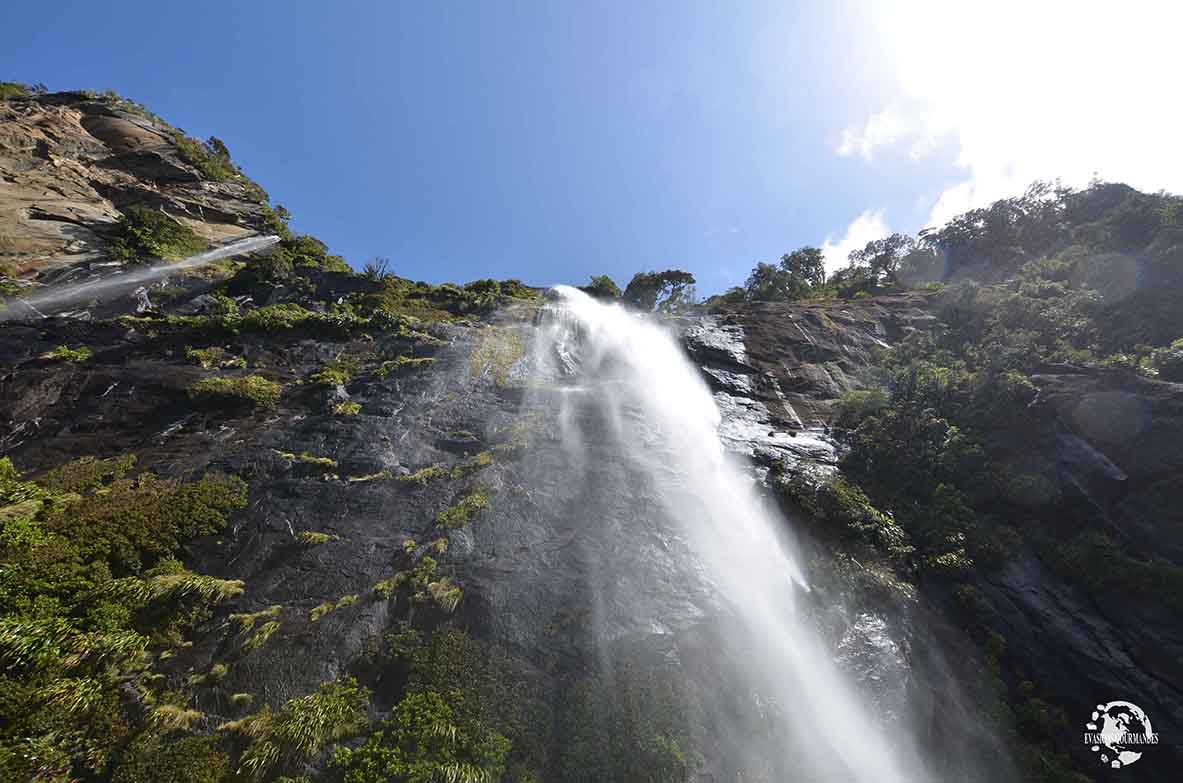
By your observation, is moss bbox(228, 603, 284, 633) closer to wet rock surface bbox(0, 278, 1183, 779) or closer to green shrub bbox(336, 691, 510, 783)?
wet rock surface bbox(0, 278, 1183, 779)

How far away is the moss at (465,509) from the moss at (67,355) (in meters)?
14.0

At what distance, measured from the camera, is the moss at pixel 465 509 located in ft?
35.1

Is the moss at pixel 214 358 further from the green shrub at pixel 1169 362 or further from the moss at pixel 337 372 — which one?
the green shrub at pixel 1169 362

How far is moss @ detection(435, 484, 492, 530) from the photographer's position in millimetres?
10703

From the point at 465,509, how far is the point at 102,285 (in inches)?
864

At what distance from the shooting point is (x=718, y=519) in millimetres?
12023

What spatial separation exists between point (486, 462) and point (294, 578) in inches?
213

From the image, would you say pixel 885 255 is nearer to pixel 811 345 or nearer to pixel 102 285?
pixel 811 345

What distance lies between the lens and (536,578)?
31.2ft

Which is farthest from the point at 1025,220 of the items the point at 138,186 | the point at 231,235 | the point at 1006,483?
the point at 138,186

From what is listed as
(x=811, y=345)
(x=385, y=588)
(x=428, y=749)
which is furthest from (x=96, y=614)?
(x=811, y=345)

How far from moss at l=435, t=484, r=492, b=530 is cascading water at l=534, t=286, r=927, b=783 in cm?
311

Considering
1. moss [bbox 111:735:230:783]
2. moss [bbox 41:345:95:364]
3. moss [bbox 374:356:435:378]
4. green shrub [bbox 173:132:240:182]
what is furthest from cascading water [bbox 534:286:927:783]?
green shrub [bbox 173:132:240:182]

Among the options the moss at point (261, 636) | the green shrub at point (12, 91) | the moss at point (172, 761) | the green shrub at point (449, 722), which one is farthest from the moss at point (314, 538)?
the green shrub at point (12, 91)
